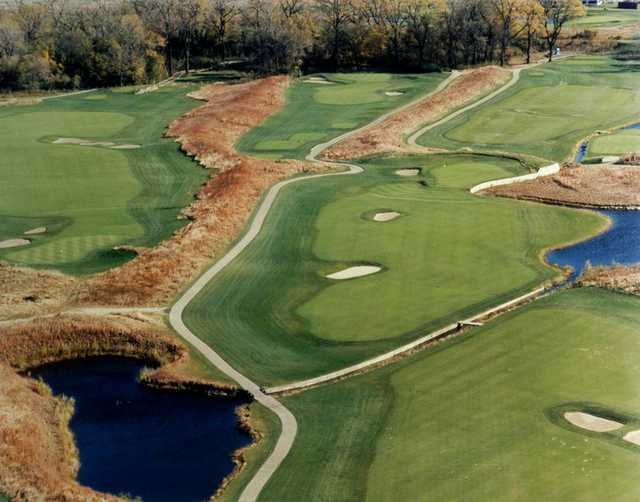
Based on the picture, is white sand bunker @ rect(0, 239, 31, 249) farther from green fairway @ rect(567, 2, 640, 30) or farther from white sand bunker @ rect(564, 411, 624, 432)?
green fairway @ rect(567, 2, 640, 30)

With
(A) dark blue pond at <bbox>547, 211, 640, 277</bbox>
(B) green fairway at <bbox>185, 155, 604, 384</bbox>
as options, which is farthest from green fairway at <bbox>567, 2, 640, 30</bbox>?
(A) dark blue pond at <bbox>547, 211, 640, 277</bbox>

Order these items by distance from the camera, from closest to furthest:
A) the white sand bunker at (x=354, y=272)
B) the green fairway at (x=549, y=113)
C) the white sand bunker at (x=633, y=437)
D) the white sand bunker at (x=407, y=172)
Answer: the white sand bunker at (x=633, y=437), the white sand bunker at (x=354, y=272), the white sand bunker at (x=407, y=172), the green fairway at (x=549, y=113)

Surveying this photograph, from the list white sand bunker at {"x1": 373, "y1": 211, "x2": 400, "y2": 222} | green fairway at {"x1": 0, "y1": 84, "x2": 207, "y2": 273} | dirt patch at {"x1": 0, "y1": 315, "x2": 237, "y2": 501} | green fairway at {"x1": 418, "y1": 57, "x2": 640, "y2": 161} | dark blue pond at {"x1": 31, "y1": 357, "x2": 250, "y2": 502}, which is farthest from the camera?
green fairway at {"x1": 418, "y1": 57, "x2": 640, "y2": 161}

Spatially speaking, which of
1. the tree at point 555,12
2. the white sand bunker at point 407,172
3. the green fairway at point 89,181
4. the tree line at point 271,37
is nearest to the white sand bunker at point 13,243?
the green fairway at point 89,181

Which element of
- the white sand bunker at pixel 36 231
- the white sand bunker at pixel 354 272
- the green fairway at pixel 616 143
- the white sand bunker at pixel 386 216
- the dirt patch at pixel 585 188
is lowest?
the white sand bunker at pixel 354 272

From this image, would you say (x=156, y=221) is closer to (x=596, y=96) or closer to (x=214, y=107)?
(x=214, y=107)

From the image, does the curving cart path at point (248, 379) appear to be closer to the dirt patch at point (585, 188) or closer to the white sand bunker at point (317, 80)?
the dirt patch at point (585, 188)

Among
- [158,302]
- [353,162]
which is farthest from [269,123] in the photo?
[158,302]
